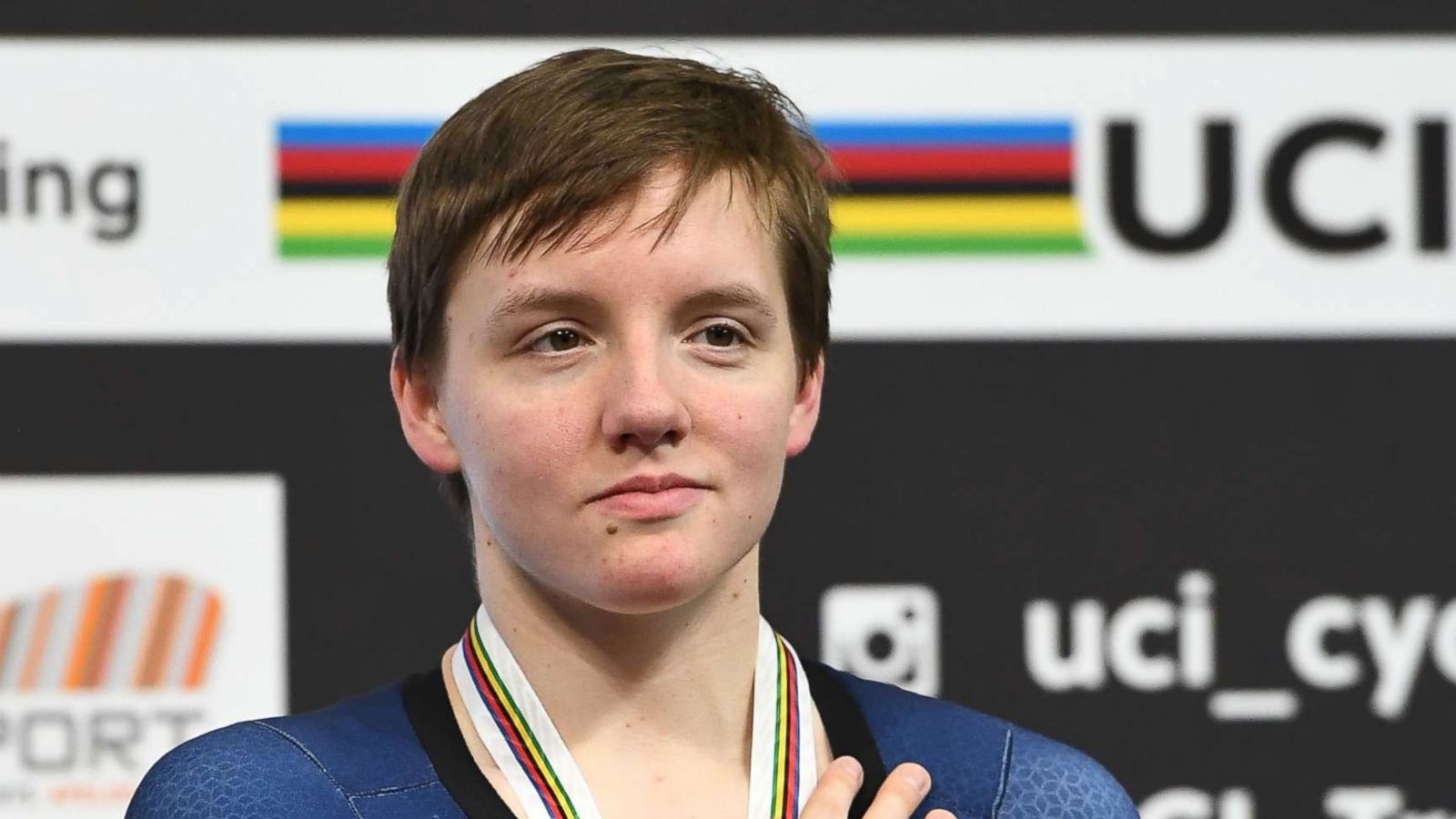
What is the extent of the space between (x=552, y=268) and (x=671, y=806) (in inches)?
16.2

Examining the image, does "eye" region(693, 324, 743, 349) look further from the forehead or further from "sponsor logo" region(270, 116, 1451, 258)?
"sponsor logo" region(270, 116, 1451, 258)

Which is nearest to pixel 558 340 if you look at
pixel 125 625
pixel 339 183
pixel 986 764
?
pixel 986 764

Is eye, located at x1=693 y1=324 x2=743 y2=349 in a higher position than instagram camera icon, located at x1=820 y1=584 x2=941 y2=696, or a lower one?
higher

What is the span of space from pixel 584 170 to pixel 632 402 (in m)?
0.19

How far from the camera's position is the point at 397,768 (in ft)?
4.52

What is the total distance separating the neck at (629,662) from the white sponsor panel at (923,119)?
3.62 ft

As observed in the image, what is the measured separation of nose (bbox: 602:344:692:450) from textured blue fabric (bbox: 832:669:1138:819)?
35cm

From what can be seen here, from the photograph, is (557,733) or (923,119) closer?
(557,733)

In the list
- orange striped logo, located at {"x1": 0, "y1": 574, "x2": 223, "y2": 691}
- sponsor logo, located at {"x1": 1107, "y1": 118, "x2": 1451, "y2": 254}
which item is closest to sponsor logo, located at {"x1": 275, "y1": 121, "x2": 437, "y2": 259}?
orange striped logo, located at {"x1": 0, "y1": 574, "x2": 223, "y2": 691}

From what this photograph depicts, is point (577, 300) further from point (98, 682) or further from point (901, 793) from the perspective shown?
point (98, 682)

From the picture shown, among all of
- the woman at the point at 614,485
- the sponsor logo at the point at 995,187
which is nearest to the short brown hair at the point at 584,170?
the woman at the point at 614,485

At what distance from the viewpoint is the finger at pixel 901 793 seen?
53.7 inches

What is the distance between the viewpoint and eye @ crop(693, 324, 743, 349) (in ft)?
4.41

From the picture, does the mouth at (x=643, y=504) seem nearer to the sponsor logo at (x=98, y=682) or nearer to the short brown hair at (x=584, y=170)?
the short brown hair at (x=584, y=170)
